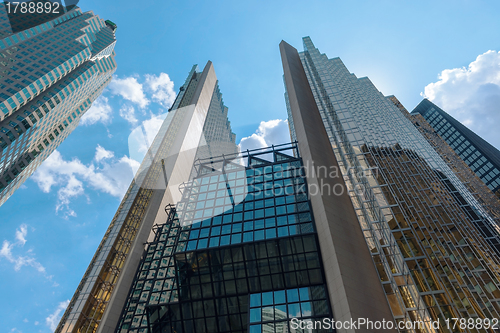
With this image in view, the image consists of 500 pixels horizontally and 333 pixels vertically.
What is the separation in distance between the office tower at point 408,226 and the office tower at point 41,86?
78631mm

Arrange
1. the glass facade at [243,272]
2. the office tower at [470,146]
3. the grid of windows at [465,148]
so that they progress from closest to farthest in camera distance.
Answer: the glass facade at [243,272]
the grid of windows at [465,148]
the office tower at [470,146]

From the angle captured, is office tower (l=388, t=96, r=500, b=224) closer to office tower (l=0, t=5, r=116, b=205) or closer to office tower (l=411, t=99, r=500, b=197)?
office tower (l=411, t=99, r=500, b=197)

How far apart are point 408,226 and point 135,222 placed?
54140 millimetres

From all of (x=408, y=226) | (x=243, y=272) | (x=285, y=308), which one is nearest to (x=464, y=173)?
(x=408, y=226)

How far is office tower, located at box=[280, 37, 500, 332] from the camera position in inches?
902

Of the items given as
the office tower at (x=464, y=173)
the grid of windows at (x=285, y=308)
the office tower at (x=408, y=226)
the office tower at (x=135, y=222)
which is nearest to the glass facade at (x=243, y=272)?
the grid of windows at (x=285, y=308)

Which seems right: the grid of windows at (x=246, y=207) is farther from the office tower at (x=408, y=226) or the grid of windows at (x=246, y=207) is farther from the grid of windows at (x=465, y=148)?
the grid of windows at (x=465, y=148)

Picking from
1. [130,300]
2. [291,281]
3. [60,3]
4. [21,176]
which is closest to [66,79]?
[21,176]

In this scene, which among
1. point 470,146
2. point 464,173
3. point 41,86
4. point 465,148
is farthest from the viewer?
point 465,148

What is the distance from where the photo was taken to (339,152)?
136 feet

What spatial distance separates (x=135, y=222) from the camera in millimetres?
63312

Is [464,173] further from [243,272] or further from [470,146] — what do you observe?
[243,272]

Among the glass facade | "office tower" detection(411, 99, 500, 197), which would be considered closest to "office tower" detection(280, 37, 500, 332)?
the glass facade

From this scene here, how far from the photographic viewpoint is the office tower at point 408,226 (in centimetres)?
2291
